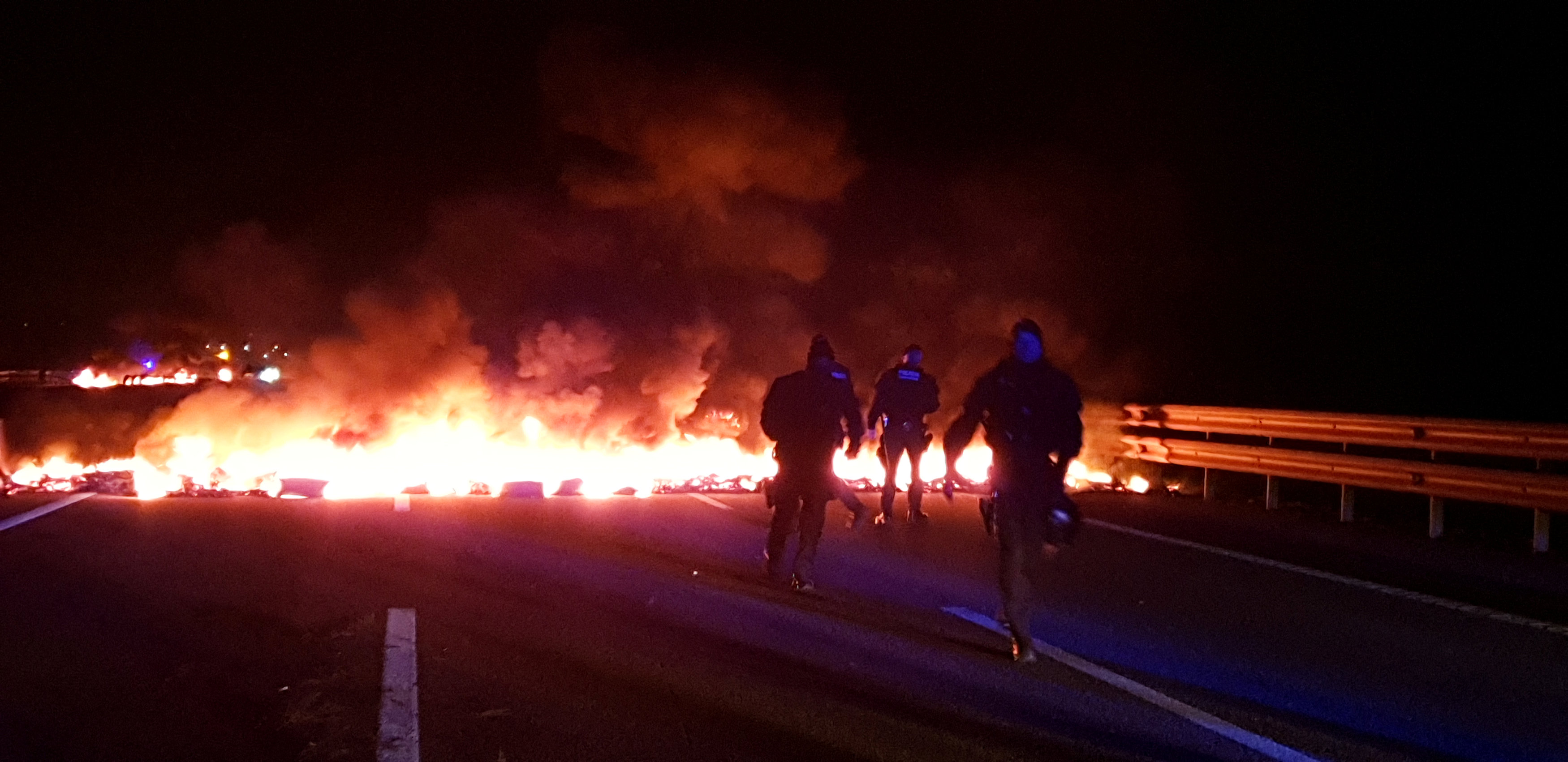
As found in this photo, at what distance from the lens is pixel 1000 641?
768cm

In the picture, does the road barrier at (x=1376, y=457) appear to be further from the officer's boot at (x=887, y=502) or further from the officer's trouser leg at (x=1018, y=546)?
the officer's trouser leg at (x=1018, y=546)

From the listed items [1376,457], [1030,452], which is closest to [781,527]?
[1030,452]

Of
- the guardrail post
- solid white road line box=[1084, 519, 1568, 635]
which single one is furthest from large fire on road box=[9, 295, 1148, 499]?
solid white road line box=[1084, 519, 1568, 635]

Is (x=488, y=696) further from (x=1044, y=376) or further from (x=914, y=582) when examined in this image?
(x=914, y=582)

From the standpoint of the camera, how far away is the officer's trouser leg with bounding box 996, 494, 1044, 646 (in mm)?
7246

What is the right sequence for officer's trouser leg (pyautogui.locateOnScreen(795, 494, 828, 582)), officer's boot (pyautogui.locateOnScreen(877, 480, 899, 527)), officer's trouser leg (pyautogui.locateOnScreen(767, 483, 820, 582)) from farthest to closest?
Answer: officer's boot (pyautogui.locateOnScreen(877, 480, 899, 527)), officer's trouser leg (pyautogui.locateOnScreen(767, 483, 820, 582)), officer's trouser leg (pyautogui.locateOnScreen(795, 494, 828, 582))

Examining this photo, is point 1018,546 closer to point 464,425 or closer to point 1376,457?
point 1376,457

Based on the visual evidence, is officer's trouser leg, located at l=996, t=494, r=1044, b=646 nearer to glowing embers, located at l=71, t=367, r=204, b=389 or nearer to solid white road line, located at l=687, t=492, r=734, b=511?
solid white road line, located at l=687, t=492, r=734, b=511

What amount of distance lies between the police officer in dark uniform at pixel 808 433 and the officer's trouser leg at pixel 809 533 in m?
0.01

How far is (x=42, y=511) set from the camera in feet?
42.7

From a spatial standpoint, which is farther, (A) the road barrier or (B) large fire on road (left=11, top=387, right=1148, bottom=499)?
(B) large fire on road (left=11, top=387, right=1148, bottom=499)

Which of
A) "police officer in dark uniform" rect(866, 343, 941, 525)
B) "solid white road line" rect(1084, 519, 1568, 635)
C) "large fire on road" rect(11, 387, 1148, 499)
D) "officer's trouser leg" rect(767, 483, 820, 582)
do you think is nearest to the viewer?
"solid white road line" rect(1084, 519, 1568, 635)

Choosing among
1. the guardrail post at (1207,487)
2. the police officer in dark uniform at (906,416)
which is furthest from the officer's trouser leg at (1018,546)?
→ the guardrail post at (1207,487)

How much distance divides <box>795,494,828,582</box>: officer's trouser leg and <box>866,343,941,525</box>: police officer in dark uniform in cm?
345
